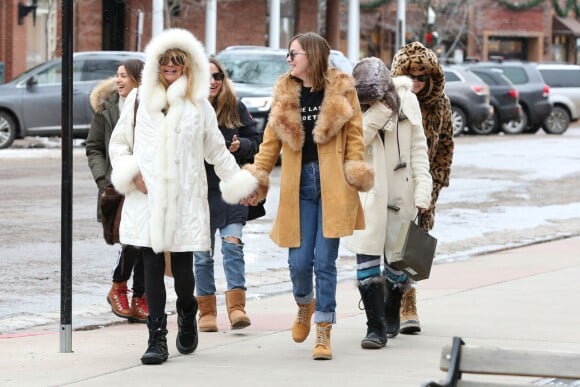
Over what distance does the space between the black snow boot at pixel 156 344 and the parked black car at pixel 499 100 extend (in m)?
27.9

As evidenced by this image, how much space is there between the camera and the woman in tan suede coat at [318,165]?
7969 mm

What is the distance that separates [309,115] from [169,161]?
2.79 ft

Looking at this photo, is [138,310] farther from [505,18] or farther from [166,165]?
[505,18]

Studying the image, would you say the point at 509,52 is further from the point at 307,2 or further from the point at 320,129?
the point at 320,129

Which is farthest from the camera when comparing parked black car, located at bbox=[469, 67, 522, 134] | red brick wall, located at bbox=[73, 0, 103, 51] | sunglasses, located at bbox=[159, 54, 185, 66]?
red brick wall, located at bbox=[73, 0, 103, 51]

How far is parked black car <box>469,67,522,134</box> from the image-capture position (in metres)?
35.6

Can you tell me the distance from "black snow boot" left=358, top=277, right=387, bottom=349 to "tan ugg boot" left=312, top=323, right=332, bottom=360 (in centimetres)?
36

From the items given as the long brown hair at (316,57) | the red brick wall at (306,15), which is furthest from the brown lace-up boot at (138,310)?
the red brick wall at (306,15)

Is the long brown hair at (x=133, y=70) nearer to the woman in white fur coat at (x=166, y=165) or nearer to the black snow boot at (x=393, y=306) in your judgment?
the woman in white fur coat at (x=166, y=165)

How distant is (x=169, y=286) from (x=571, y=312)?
337 cm

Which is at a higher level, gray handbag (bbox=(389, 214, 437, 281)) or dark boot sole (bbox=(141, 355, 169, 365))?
gray handbag (bbox=(389, 214, 437, 281))

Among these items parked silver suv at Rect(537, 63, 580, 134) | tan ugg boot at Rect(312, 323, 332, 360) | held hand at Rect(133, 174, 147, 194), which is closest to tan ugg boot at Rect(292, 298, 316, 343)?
tan ugg boot at Rect(312, 323, 332, 360)

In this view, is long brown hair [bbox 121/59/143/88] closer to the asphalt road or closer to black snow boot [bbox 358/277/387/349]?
the asphalt road

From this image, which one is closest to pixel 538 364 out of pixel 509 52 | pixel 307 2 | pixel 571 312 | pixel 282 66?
pixel 571 312
